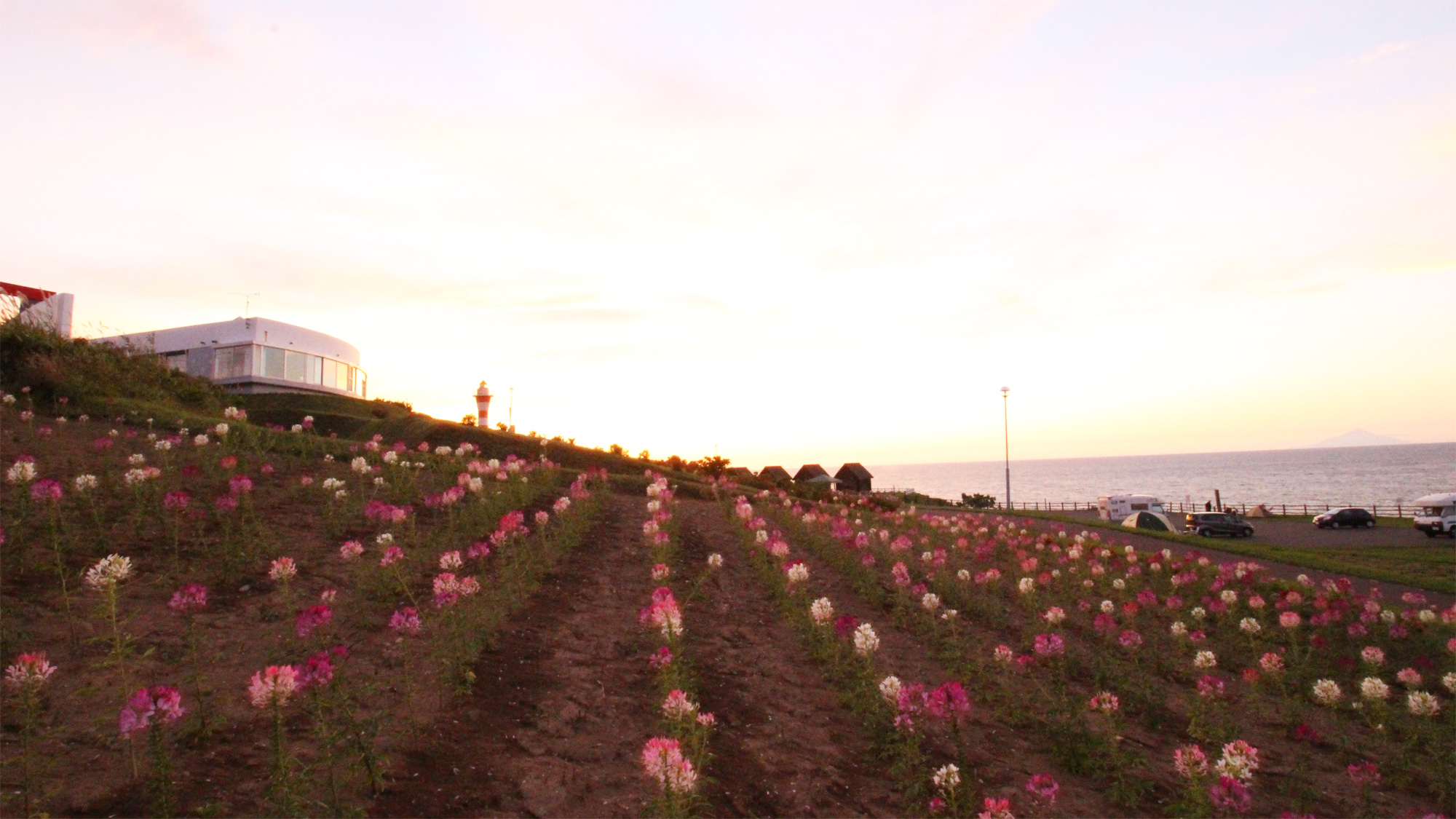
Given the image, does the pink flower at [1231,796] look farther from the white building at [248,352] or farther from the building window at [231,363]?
the building window at [231,363]

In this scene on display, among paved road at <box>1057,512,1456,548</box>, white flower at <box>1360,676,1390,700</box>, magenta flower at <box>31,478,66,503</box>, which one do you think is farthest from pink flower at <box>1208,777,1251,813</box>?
paved road at <box>1057,512,1456,548</box>

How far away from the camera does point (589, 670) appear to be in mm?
5945

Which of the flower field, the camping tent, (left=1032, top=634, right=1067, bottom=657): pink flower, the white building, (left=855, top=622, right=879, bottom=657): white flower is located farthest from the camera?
the white building

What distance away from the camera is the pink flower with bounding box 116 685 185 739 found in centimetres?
364

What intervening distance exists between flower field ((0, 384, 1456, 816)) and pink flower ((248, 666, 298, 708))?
12mm

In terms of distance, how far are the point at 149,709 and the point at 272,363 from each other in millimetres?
34018

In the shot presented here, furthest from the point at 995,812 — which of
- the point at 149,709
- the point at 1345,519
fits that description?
the point at 1345,519

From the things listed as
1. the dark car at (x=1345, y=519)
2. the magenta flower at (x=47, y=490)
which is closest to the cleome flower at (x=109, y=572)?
the magenta flower at (x=47, y=490)

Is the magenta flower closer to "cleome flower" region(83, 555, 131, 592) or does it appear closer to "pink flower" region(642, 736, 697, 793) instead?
"cleome flower" region(83, 555, 131, 592)

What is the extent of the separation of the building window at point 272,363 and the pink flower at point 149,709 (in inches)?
1314

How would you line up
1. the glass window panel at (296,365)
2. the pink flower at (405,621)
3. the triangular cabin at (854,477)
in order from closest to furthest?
1. the pink flower at (405,621)
2. the glass window panel at (296,365)
3. the triangular cabin at (854,477)

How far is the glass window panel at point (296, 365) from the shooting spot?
34188 mm

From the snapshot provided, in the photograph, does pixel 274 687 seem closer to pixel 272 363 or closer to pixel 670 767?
pixel 670 767

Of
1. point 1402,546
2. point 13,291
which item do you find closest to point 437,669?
point 1402,546
